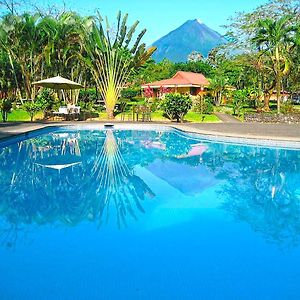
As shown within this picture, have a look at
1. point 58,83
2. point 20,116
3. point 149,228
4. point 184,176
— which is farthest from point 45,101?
point 149,228

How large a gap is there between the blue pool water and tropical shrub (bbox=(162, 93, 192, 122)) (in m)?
8.83

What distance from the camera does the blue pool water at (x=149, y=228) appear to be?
3623mm

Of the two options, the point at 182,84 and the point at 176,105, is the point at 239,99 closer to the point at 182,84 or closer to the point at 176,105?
the point at 176,105

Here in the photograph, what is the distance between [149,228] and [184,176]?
3692 millimetres

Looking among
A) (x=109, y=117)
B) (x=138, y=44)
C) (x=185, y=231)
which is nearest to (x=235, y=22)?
(x=138, y=44)

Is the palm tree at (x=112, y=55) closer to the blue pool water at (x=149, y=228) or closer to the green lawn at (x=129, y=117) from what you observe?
the green lawn at (x=129, y=117)

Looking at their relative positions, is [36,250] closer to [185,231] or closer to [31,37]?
[185,231]

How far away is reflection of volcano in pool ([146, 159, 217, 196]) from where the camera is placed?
7754 mm

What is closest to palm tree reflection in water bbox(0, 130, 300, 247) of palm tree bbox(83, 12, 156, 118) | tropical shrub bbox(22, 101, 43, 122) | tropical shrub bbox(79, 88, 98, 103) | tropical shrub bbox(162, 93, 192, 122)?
tropical shrub bbox(162, 93, 192, 122)

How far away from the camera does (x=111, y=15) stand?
20.8m

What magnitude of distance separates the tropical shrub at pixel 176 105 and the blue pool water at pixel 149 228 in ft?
29.0

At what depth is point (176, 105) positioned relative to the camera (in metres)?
19.7

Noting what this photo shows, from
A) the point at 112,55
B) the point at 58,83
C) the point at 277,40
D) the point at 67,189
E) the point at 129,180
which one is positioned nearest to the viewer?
the point at 67,189

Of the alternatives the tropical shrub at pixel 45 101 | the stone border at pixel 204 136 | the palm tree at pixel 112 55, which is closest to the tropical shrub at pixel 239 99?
the palm tree at pixel 112 55
